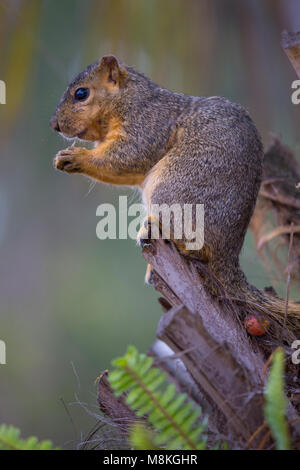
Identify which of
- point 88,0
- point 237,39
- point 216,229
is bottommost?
point 216,229

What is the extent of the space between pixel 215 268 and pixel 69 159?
0.77m

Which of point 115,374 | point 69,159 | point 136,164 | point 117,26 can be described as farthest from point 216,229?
point 117,26

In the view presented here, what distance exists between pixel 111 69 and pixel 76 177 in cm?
201

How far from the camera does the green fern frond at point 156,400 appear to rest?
92 centimetres

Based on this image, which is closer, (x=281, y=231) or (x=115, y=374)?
(x=115, y=374)

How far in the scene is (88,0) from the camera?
10.9 ft

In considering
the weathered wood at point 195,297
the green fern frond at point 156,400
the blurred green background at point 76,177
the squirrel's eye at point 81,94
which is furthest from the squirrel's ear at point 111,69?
the green fern frond at point 156,400

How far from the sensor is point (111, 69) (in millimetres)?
2312

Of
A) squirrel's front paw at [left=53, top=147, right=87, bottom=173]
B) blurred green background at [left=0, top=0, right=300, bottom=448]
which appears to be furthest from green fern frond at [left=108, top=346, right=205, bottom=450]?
blurred green background at [left=0, top=0, right=300, bottom=448]

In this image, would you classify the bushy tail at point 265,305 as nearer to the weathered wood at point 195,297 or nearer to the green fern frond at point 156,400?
the weathered wood at point 195,297

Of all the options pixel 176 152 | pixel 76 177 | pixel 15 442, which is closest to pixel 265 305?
pixel 176 152

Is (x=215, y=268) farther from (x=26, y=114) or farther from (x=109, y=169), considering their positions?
(x=26, y=114)

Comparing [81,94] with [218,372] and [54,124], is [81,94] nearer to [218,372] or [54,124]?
[54,124]

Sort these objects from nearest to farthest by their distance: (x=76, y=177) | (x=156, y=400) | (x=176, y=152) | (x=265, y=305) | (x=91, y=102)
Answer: (x=156, y=400) → (x=265, y=305) → (x=176, y=152) → (x=91, y=102) → (x=76, y=177)
